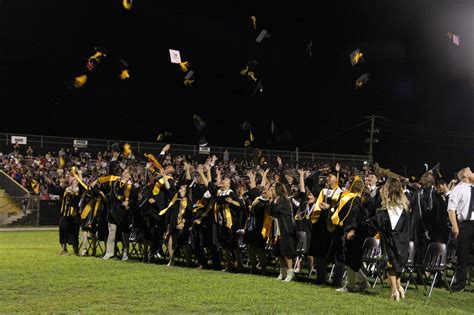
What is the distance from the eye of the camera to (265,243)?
1398 centimetres

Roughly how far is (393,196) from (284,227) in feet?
9.60

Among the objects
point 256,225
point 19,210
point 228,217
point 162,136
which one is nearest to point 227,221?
point 228,217

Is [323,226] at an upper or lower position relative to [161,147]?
lower

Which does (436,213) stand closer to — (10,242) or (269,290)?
(269,290)

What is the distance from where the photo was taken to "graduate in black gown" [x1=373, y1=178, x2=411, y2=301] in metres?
10.8

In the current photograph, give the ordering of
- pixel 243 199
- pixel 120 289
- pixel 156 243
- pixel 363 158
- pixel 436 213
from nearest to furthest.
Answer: pixel 120 289
pixel 436 213
pixel 243 199
pixel 156 243
pixel 363 158

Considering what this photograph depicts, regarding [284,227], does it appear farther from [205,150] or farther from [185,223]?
[205,150]

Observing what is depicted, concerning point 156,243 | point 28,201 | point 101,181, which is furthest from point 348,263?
point 28,201

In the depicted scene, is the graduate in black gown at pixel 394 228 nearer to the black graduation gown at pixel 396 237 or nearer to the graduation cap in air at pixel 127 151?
the black graduation gown at pixel 396 237

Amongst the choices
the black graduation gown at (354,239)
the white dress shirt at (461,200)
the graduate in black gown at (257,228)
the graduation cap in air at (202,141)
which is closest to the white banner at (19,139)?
the graduation cap in air at (202,141)

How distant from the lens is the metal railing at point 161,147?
39.8m

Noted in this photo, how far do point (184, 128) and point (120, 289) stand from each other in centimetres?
4071

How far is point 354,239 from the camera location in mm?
11695

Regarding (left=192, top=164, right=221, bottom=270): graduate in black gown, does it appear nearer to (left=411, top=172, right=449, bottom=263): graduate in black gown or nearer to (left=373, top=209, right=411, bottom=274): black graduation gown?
(left=411, top=172, right=449, bottom=263): graduate in black gown
